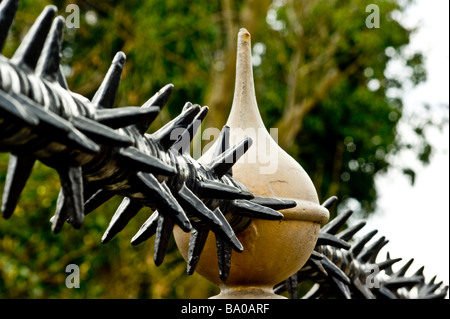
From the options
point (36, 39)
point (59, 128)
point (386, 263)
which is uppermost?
point (36, 39)

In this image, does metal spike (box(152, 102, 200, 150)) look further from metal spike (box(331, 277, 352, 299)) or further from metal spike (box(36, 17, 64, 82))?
metal spike (box(331, 277, 352, 299))

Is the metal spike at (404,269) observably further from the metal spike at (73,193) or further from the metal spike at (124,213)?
the metal spike at (73,193)

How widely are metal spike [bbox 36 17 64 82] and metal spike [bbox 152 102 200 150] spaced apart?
10.1 inches

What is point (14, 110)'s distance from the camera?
66 centimetres

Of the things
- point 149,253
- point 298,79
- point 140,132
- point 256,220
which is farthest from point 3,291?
point 298,79

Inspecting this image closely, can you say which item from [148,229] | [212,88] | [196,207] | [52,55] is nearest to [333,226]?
[148,229]

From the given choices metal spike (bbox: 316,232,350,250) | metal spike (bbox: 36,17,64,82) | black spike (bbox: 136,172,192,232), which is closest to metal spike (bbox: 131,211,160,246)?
black spike (bbox: 136,172,192,232)

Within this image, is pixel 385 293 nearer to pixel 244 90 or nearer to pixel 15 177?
pixel 244 90

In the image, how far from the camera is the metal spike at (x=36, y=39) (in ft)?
2.48

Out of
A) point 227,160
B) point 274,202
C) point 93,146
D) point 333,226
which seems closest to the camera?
point 93,146

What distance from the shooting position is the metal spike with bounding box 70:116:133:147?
2.59ft

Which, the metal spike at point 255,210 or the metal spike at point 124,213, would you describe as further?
the metal spike at point 255,210

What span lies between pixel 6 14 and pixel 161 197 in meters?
0.33

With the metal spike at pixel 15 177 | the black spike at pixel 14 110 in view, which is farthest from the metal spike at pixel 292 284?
the black spike at pixel 14 110
